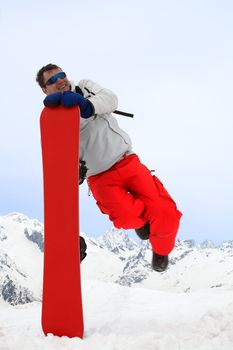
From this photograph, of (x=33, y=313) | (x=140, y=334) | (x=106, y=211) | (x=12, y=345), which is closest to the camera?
(x=12, y=345)

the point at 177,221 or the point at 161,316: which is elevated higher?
the point at 177,221

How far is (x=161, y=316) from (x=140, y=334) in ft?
2.56

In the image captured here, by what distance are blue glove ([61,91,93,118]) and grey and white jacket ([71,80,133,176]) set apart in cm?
31

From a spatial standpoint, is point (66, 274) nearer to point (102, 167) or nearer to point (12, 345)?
point (12, 345)

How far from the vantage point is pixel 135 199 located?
5875mm

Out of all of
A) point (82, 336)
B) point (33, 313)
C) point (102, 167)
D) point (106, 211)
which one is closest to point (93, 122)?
point (102, 167)

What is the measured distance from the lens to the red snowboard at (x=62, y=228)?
4.99m

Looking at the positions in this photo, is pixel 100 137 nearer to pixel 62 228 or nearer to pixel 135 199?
pixel 135 199

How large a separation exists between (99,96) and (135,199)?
1.35 meters

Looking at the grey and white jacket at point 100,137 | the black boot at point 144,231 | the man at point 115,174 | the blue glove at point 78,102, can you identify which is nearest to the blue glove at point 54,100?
the blue glove at point 78,102

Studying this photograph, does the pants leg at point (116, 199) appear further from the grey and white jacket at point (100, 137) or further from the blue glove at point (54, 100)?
the blue glove at point (54, 100)

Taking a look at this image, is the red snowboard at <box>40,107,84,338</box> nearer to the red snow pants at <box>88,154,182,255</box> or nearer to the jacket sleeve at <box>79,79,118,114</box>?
the jacket sleeve at <box>79,79,118,114</box>

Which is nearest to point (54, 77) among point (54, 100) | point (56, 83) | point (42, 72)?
point (56, 83)

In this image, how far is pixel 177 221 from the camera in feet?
19.7
